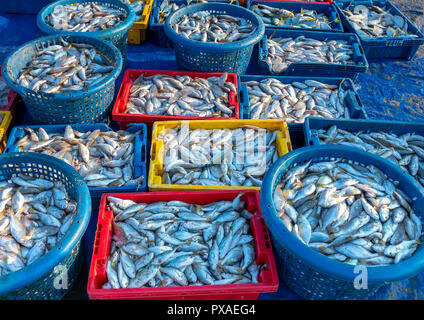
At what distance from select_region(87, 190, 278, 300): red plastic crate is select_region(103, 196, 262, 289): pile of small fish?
2.0 inches

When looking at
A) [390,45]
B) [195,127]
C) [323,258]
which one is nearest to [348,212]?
[323,258]

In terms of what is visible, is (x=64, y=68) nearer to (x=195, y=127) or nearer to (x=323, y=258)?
(x=195, y=127)

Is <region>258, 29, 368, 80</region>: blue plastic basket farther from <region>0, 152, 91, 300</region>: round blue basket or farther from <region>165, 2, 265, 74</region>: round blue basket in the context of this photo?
<region>0, 152, 91, 300</region>: round blue basket

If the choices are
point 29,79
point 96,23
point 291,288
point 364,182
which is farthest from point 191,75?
point 291,288

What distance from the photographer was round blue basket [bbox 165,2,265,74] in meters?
3.64

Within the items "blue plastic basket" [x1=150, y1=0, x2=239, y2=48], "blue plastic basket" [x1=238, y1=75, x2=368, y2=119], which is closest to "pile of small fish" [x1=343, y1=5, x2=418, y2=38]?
"blue plastic basket" [x1=238, y1=75, x2=368, y2=119]

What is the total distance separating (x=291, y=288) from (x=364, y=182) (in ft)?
3.07

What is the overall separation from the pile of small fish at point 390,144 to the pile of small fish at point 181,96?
3.20ft

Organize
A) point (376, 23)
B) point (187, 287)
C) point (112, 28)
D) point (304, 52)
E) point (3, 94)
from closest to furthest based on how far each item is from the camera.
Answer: point (187, 287)
point (3, 94)
point (112, 28)
point (304, 52)
point (376, 23)

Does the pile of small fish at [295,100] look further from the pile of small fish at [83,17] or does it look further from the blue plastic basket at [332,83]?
the pile of small fish at [83,17]

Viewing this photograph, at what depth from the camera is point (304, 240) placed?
2270 millimetres

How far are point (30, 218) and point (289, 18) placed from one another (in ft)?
14.4

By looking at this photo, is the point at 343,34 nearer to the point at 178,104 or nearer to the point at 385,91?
the point at 385,91

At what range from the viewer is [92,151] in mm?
3090
